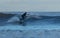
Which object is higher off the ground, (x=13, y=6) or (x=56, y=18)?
(x=13, y=6)

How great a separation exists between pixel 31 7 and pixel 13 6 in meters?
0.26

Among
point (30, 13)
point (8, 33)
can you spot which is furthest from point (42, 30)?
point (30, 13)

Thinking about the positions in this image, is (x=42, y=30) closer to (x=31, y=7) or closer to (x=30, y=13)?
(x=30, y=13)

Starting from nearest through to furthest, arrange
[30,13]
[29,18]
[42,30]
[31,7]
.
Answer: [42,30]
[29,18]
[30,13]
[31,7]

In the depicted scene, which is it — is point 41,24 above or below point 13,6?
below

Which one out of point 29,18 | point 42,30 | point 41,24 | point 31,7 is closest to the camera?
point 42,30

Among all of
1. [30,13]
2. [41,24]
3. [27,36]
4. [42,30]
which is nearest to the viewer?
[27,36]

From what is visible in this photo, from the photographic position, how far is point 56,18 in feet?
6.07

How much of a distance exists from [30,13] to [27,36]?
697mm

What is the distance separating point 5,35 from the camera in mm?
1299

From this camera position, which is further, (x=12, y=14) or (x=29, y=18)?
(x=12, y=14)

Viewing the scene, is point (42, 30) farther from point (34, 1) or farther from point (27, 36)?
point (34, 1)

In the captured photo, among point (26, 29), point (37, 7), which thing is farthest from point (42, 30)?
point (37, 7)

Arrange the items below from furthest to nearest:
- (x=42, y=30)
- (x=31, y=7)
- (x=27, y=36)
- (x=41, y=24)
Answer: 1. (x=31, y=7)
2. (x=41, y=24)
3. (x=42, y=30)
4. (x=27, y=36)
